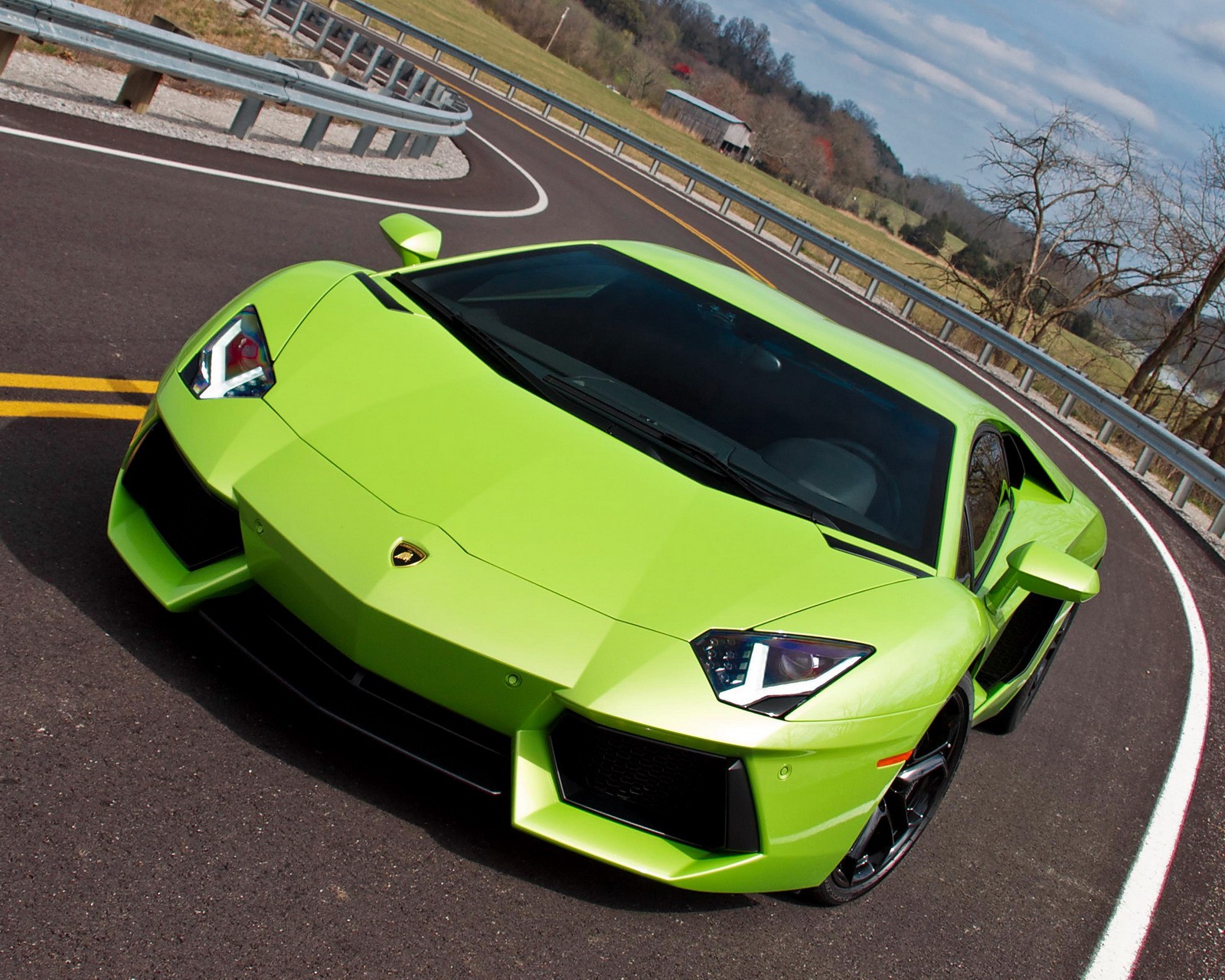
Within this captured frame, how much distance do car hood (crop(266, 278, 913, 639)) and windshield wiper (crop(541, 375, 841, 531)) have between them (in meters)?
0.08

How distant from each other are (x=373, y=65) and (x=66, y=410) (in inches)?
916

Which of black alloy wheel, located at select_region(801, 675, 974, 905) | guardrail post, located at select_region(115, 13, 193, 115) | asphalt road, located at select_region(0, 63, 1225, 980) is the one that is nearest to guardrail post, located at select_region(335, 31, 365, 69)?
guardrail post, located at select_region(115, 13, 193, 115)

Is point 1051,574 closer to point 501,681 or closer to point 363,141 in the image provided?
point 501,681

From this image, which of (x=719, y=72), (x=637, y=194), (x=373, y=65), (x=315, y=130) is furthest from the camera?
(x=719, y=72)

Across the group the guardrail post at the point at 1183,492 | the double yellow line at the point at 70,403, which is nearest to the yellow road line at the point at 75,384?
the double yellow line at the point at 70,403

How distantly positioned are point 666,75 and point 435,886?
117m

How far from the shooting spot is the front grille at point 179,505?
325 cm

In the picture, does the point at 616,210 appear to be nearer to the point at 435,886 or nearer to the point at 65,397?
the point at 65,397

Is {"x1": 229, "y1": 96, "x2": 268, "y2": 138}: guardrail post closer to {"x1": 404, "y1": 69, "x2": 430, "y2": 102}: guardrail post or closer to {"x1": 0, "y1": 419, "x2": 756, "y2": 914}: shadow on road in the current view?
{"x1": 0, "y1": 419, "x2": 756, "y2": 914}: shadow on road

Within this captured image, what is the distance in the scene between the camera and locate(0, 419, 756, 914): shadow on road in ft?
10.4

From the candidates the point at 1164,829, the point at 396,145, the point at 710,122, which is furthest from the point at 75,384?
the point at 710,122

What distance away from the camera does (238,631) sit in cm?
314

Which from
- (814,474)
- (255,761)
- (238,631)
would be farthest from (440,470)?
(814,474)

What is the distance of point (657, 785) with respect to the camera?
300 cm
